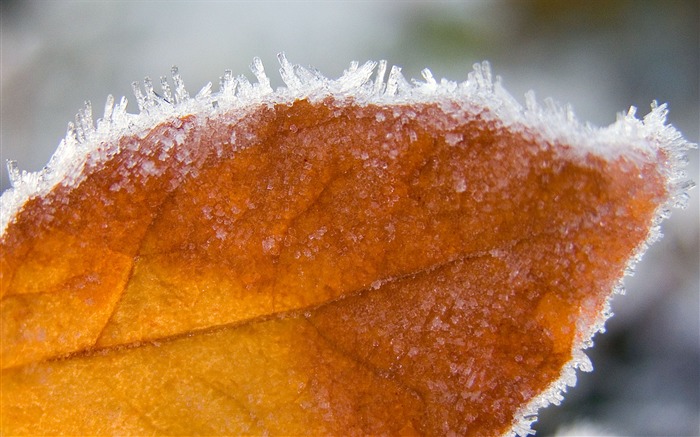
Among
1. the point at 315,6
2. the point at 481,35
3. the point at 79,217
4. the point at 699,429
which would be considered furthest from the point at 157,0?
the point at 699,429

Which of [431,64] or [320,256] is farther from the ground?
[431,64]

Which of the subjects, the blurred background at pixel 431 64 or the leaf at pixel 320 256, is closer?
the leaf at pixel 320 256

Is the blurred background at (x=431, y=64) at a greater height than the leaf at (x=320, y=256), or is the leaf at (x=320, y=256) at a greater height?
the blurred background at (x=431, y=64)

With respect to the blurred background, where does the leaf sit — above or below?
below

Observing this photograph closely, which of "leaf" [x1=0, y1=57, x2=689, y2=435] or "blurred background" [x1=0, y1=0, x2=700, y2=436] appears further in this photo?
"blurred background" [x1=0, y1=0, x2=700, y2=436]
